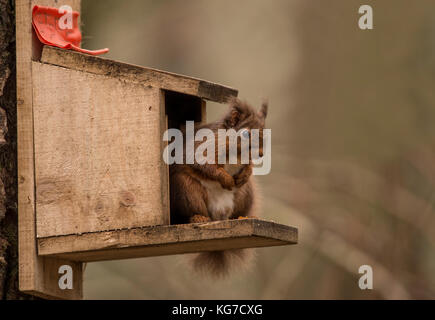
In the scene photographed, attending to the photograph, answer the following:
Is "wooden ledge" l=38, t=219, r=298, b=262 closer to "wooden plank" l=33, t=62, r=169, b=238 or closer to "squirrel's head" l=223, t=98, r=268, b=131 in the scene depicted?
"wooden plank" l=33, t=62, r=169, b=238

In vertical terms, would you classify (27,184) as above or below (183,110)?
below

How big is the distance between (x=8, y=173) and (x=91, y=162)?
43cm

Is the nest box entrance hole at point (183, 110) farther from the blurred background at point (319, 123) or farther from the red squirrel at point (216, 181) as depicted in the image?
the blurred background at point (319, 123)

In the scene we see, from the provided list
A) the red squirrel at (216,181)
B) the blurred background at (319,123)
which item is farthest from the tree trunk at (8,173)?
the blurred background at (319,123)

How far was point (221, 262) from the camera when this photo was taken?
4.25 meters

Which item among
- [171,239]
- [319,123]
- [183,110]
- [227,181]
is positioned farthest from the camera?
[319,123]

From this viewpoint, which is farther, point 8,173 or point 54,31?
point 54,31

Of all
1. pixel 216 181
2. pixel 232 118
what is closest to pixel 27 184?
pixel 216 181

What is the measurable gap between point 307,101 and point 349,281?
5.52 ft

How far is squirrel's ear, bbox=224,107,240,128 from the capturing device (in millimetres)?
4012

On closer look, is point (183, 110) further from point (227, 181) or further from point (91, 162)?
point (91, 162)

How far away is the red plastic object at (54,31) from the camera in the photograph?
3.94 metres

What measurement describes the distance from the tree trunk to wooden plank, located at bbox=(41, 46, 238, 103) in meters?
0.22

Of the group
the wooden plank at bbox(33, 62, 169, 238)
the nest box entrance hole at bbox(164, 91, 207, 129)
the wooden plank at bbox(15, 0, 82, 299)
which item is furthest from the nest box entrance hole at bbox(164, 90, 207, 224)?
the wooden plank at bbox(15, 0, 82, 299)
